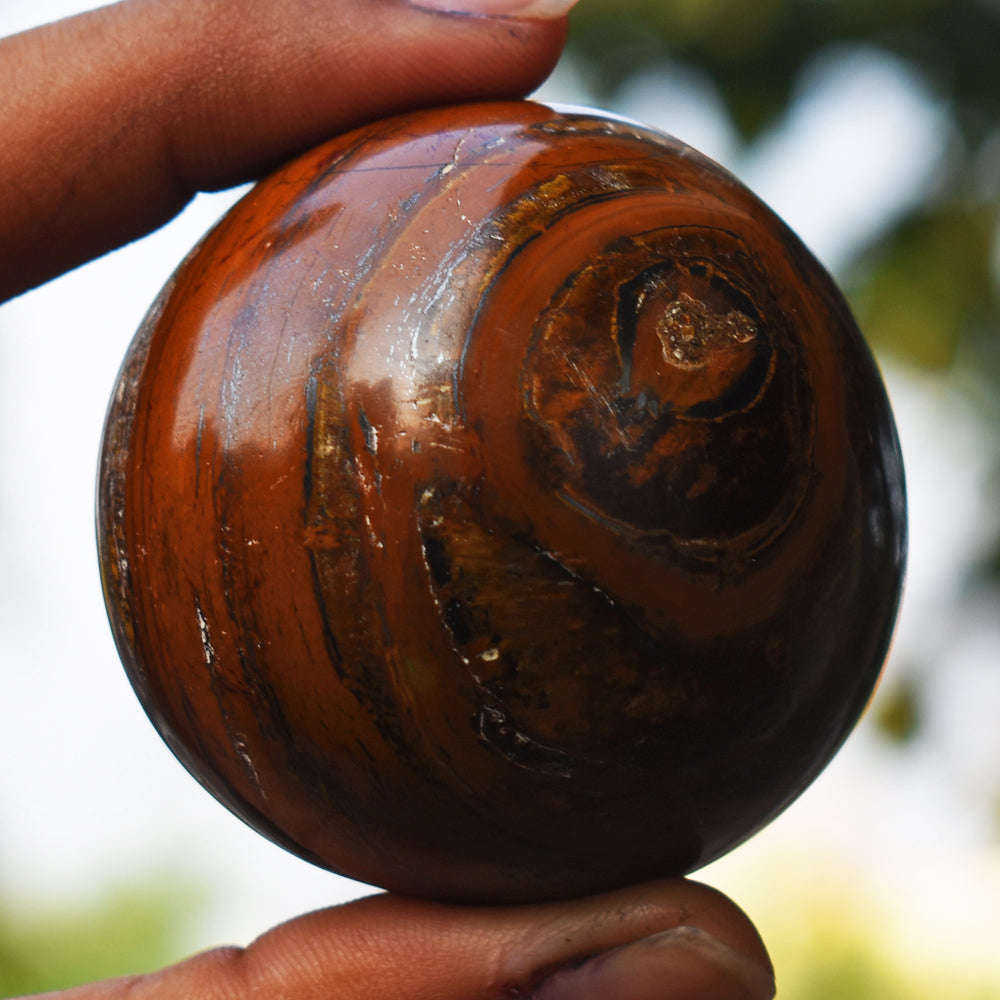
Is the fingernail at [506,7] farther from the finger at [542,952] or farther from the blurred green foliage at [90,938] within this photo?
the blurred green foliage at [90,938]

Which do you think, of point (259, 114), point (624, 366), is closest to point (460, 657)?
point (624, 366)

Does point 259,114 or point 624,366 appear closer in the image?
point 624,366

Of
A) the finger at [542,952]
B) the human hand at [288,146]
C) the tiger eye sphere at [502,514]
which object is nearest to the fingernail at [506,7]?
the human hand at [288,146]

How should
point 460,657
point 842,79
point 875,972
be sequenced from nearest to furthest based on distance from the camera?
point 460,657 < point 875,972 < point 842,79

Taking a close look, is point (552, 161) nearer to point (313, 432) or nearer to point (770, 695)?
→ point (313, 432)

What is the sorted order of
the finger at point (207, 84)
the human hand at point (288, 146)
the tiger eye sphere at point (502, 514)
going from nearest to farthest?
the tiger eye sphere at point (502, 514)
the human hand at point (288, 146)
the finger at point (207, 84)

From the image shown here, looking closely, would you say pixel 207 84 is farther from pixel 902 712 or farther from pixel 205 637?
pixel 902 712

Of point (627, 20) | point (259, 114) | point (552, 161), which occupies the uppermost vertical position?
point (627, 20)
